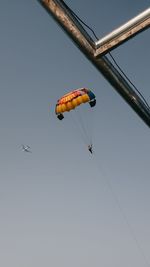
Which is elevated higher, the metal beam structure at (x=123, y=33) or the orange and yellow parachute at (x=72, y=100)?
the orange and yellow parachute at (x=72, y=100)

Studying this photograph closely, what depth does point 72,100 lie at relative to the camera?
22.6 meters

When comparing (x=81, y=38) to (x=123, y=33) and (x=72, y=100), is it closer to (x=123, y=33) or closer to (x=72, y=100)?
(x=123, y=33)

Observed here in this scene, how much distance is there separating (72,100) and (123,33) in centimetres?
2026

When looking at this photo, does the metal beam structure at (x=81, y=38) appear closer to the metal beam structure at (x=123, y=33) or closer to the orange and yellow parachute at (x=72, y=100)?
the metal beam structure at (x=123, y=33)

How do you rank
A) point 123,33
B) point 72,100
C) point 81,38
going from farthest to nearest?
point 72,100, point 81,38, point 123,33

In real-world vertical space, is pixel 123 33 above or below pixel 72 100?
below

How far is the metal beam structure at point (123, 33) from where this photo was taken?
2.29 meters

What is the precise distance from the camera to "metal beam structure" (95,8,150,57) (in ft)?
7.50

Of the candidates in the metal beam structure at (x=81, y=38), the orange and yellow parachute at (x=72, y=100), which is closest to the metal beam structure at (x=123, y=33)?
the metal beam structure at (x=81, y=38)

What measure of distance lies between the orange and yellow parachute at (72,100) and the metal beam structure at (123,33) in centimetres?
1942

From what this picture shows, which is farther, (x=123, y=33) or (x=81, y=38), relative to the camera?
(x=81, y=38)

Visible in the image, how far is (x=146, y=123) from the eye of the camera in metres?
3.16

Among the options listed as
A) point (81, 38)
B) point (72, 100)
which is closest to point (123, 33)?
point (81, 38)

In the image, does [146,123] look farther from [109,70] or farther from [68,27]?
[68,27]
